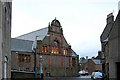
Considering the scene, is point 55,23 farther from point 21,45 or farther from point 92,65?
point 92,65

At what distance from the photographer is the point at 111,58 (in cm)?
2367

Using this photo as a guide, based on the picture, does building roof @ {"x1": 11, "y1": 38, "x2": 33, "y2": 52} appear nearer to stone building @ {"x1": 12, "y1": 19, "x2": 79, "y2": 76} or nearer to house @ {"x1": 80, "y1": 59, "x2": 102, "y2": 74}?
stone building @ {"x1": 12, "y1": 19, "x2": 79, "y2": 76}

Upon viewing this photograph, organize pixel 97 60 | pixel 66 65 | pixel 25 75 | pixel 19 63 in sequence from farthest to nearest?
pixel 97 60, pixel 66 65, pixel 19 63, pixel 25 75

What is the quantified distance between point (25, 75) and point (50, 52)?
2841 cm

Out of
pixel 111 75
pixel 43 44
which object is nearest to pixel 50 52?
pixel 43 44

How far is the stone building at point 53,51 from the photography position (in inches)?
2392

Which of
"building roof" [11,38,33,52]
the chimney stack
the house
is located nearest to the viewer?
the chimney stack

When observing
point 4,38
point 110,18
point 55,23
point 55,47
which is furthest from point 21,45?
point 4,38

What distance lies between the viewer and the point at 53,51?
6444 cm

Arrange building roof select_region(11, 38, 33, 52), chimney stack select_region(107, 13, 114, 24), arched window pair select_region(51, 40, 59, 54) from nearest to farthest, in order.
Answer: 1. chimney stack select_region(107, 13, 114, 24)
2. building roof select_region(11, 38, 33, 52)
3. arched window pair select_region(51, 40, 59, 54)

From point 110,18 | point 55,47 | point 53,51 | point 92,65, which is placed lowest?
point 92,65

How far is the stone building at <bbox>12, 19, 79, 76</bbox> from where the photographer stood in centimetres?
6077

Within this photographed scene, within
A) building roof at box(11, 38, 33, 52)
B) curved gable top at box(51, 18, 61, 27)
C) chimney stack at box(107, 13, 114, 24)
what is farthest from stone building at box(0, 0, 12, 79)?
curved gable top at box(51, 18, 61, 27)

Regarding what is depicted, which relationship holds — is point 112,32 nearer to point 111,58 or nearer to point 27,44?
point 111,58
